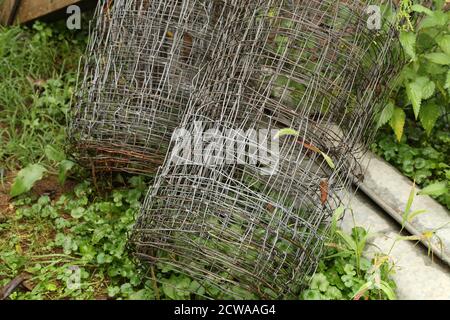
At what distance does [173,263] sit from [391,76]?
1.50m

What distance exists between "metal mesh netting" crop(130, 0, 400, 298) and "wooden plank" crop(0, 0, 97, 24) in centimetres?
175

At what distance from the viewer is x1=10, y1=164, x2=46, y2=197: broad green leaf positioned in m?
3.42

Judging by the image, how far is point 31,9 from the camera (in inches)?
183

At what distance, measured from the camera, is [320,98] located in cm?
306

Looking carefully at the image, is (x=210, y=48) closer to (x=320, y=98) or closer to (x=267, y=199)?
(x=320, y=98)

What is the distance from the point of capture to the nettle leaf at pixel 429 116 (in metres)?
3.60

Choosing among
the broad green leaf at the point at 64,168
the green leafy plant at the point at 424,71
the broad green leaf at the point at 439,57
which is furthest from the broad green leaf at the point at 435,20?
the broad green leaf at the point at 64,168

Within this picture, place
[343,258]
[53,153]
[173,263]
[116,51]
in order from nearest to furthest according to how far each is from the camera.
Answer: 1. [173,263]
2. [343,258]
3. [116,51]
4. [53,153]

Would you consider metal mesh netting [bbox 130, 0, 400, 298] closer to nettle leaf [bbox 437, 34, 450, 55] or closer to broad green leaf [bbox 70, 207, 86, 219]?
nettle leaf [bbox 437, 34, 450, 55]

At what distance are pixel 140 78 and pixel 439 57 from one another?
1.73 m

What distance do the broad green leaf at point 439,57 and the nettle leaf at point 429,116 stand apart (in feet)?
1.19

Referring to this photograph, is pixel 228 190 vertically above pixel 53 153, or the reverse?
pixel 228 190

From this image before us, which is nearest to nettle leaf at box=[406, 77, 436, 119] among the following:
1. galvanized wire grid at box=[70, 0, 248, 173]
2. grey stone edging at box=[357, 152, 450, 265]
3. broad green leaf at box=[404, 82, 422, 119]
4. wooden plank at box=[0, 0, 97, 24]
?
broad green leaf at box=[404, 82, 422, 119]
